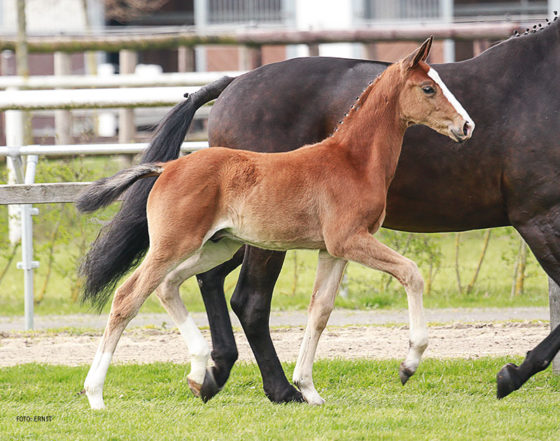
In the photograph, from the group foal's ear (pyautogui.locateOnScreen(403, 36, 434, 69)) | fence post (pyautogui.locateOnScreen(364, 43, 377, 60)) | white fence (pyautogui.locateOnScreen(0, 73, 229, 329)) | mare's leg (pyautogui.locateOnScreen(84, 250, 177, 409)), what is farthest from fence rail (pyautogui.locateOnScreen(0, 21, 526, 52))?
mare's leg (pyautogui.locateOnScreen(84, 250, 177, 409))

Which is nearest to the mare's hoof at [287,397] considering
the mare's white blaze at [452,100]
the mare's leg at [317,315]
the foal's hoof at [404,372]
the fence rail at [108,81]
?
the mare's leg at [317,315]

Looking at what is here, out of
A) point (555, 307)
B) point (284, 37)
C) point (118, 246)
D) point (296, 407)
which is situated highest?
point (284, 37)

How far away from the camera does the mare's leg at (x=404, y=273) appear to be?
4.80 m

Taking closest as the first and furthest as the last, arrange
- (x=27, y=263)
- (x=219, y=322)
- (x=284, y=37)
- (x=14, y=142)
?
(x=219, y=322) → (x=27, y=263) → (x=14, y=142) → (x=284, y=37)

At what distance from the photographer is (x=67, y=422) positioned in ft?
15.7

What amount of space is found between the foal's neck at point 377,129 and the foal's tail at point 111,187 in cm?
96

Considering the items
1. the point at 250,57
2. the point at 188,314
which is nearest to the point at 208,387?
the point at 188,314

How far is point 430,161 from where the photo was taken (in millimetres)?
5664

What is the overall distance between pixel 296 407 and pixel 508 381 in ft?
3.85

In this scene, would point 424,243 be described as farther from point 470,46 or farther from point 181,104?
point 470,46

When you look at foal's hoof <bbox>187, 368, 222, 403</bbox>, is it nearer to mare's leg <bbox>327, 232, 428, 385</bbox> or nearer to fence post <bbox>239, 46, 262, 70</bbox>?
mare's leg <bbox>327, 232, 428, 385</bbox>

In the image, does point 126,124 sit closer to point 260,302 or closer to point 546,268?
point 260,302

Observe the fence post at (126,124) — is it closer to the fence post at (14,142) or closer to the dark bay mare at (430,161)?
the fence post at (14,142)

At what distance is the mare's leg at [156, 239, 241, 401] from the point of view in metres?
5.15
